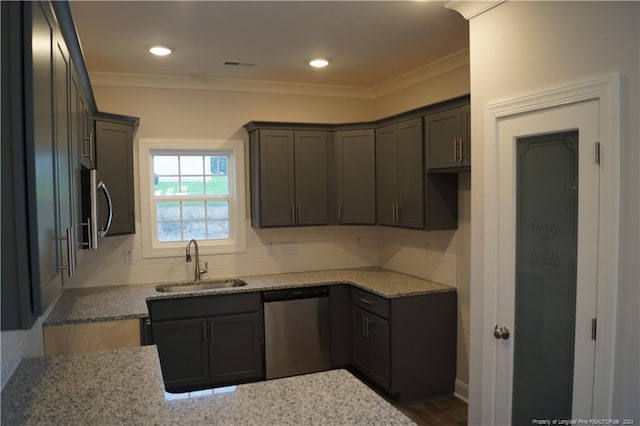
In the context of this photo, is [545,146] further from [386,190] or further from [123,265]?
[123,265]

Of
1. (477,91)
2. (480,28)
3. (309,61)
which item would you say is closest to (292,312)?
(309,61)

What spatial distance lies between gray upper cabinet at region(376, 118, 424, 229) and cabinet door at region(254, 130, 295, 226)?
817mm

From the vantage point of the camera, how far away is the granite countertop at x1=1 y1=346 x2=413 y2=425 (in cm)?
154

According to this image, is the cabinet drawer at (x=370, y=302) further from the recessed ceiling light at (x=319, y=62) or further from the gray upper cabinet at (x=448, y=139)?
the recessed ceiling light at (x=319, y=62)

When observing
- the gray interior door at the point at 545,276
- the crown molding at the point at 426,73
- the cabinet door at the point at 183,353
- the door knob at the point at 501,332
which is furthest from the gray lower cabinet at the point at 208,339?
the crown molding at the point at 426,73

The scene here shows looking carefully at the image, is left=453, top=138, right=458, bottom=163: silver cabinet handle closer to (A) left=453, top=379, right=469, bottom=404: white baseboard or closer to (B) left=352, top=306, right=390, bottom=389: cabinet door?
(B) left=352, top=306, right=390, bottom=389: cabinet door

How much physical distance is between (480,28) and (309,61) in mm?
1594

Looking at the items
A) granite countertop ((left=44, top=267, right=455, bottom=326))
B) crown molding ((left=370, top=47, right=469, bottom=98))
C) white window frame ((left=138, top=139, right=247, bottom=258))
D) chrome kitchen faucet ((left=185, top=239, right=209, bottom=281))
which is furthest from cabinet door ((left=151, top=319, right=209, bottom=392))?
crown molding ((left=370, top=47, right=469, bottom=98))

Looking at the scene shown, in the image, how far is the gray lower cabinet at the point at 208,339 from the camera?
12.1 feet

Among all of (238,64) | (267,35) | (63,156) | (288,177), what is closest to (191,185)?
(288,177)

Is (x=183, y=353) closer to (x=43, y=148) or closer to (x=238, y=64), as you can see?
(x=238, y=64)

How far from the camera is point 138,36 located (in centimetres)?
313

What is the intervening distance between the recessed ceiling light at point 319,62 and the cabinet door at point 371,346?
6.92 ft

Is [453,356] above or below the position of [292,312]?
below
